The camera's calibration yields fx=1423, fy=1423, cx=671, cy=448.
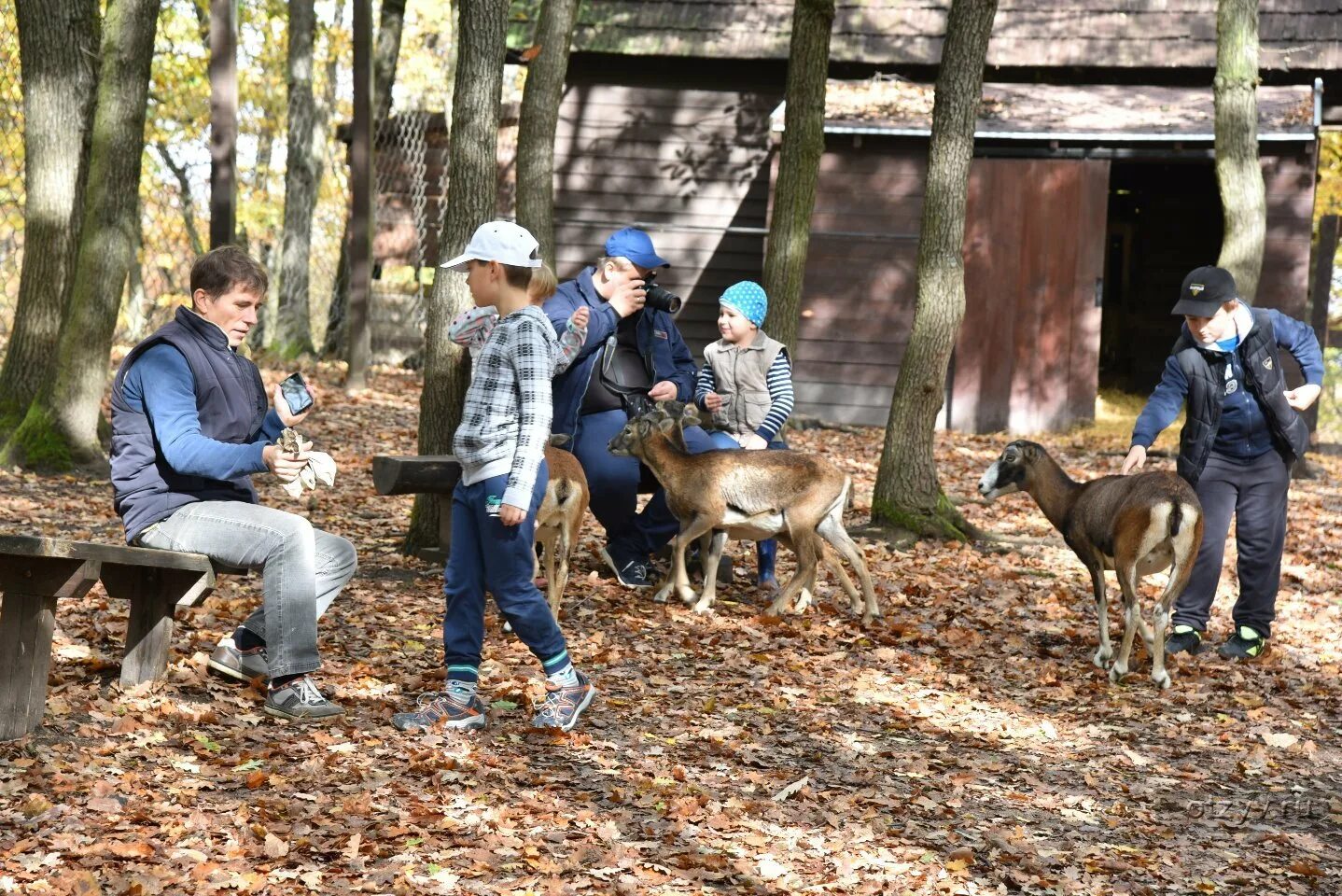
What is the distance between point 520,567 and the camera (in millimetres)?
5867

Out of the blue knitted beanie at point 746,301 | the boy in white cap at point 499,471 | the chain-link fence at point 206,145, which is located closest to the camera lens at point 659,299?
the blue knitted beanie at point 746,301

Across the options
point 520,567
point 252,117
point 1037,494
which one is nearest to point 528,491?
point 520,567

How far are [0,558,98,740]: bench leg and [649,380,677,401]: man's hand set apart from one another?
4.13 metres

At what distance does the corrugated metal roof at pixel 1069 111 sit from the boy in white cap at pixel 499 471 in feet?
39.3

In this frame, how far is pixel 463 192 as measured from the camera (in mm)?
8562

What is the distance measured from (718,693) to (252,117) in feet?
84.3

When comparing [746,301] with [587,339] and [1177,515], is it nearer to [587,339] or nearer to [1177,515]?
[587,339]

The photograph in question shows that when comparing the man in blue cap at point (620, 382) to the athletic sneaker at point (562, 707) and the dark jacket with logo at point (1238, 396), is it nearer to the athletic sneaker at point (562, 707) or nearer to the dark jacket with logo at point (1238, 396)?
the athletic sneaker at point (562, 707)

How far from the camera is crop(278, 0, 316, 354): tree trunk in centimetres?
1998

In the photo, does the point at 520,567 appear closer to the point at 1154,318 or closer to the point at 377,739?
the point at 377,739

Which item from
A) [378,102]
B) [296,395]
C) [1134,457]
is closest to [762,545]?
[1134,457]

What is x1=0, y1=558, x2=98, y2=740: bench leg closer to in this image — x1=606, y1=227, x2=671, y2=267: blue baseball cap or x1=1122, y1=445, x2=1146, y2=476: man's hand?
x1=606, y1=227, x2=671, y2=267: blue baseball cap

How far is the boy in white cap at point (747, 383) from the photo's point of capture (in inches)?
356

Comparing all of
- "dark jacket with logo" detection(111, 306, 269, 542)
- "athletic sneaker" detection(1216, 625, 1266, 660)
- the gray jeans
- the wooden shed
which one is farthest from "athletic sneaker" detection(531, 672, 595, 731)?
the wooden shed
